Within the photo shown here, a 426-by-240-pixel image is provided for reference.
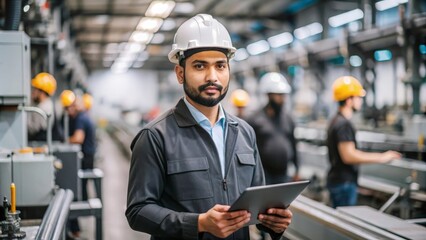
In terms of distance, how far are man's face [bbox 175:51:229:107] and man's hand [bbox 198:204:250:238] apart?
39 cm

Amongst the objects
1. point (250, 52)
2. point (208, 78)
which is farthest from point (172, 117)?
point (250, 52)

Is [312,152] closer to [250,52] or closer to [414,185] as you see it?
[414,185]

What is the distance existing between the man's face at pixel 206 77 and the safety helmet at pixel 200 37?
0.03 m

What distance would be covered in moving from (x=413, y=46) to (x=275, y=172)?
2396mm

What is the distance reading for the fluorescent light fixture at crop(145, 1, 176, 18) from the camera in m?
11.8

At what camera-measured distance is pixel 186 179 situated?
157cm

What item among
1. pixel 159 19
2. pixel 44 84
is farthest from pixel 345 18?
pixel 44 84

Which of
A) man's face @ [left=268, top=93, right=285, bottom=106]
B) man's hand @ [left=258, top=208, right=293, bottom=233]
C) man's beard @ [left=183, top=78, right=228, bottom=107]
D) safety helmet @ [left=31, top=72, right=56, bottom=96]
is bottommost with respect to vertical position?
man's hand @ [left=258, top=208, right=293, bottom=233]

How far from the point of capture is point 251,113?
180 inches

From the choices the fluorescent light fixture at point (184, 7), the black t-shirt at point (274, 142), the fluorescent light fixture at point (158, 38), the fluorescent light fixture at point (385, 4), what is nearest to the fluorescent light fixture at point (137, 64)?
the fluorescent light fixture at point (158, 38)

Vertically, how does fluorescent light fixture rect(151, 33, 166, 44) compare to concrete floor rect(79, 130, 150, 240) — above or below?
above

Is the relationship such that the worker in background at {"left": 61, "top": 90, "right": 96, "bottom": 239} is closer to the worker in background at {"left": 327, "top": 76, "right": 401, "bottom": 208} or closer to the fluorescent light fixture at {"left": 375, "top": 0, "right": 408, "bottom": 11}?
the worker in background at {"left": 327, "top": 76, "right": 401, "bottom": 208}

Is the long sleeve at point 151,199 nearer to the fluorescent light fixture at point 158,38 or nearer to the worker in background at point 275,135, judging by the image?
the worker in background at point 275,135

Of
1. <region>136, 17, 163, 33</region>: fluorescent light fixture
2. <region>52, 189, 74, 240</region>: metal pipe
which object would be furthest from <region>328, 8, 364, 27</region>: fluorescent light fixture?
<region>52, 189, 74, 240</region>: metal pipe
